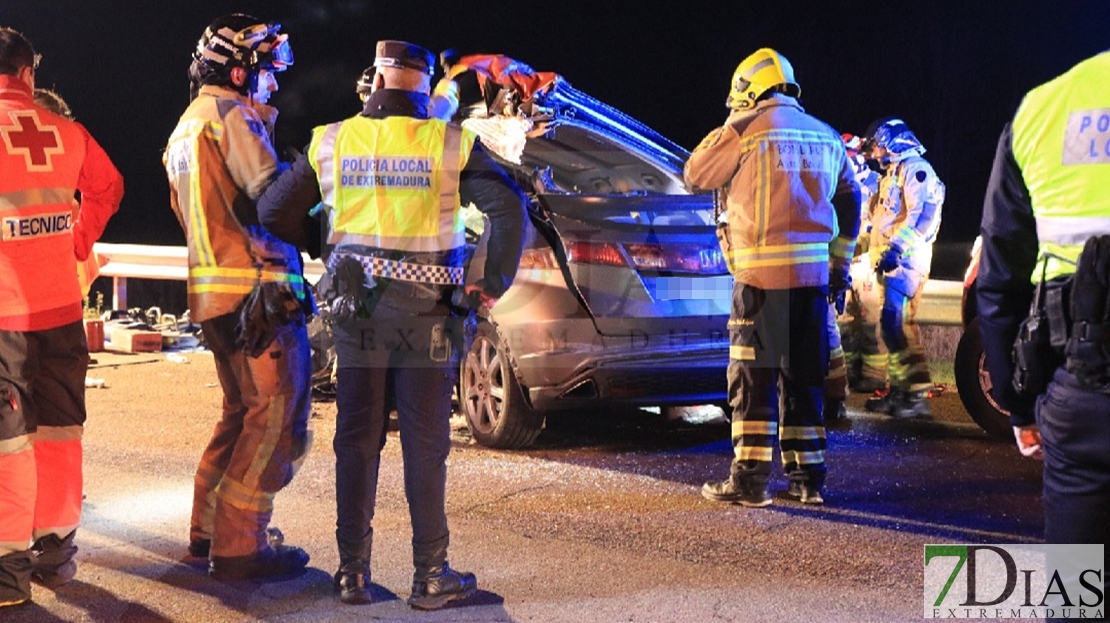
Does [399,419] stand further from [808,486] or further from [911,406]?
[911,406]

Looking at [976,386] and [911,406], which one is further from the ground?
[976,386]

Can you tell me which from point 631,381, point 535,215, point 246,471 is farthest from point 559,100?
point 246,471

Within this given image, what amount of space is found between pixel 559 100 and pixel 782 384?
6.70 ft

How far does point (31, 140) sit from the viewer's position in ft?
15.5

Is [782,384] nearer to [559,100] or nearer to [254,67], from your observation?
[559,100]

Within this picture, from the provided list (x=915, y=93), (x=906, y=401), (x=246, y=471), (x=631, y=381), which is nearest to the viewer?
(x=246, y=471)

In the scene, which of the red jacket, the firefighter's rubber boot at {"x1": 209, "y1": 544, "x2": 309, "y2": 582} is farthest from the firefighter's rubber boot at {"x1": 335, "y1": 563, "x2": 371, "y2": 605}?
the red jacket

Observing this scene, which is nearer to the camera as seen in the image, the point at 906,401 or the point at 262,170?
the point at 262,170

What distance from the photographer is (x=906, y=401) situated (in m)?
8.45

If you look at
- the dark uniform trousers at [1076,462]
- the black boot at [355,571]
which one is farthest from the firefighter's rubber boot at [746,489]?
the dark uniform trousers at [1076,462]

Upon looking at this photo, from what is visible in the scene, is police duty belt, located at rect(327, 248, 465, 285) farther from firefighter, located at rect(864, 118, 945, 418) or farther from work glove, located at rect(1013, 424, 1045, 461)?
firefighter, located at rect(864, 118, 945, 418)

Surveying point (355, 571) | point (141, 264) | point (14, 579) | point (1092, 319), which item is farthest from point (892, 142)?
point (141, 264)

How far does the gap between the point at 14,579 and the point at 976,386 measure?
541cm

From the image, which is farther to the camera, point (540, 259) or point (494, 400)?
point (494, 400)
